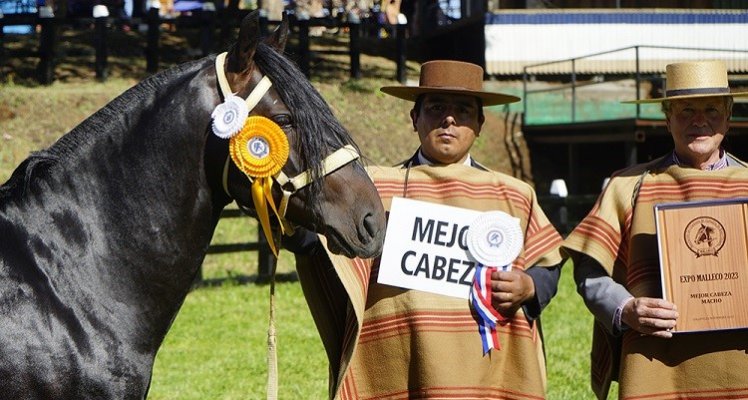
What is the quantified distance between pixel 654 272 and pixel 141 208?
2.05 metres

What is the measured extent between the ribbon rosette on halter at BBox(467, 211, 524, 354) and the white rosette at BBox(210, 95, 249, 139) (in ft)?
4.21

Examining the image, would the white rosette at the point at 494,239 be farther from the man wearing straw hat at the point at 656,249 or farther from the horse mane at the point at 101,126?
the horse mane at the point at 101,126

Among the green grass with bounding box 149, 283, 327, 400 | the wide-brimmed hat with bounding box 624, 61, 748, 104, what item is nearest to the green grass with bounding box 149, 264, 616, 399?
the green grass with bounding box 149, 283, 327, 400

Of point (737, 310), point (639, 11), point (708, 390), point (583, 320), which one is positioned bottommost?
point (583, 320)

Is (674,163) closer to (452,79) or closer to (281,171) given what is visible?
(452,79)

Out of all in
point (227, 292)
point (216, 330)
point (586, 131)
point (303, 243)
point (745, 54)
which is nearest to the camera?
point (303, 243)

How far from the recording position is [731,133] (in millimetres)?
18281

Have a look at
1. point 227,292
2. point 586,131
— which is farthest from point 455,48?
point 227,292

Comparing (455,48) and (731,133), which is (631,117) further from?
(455,48)

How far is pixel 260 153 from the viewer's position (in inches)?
131

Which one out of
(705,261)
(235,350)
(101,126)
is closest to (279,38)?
(101,126)

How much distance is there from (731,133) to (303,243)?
50.6ft

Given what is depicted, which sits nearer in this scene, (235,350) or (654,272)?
(654,272)

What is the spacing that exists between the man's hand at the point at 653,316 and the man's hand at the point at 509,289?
17.1 inches
